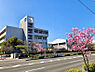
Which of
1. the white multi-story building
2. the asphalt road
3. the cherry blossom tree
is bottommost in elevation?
the asphalt road

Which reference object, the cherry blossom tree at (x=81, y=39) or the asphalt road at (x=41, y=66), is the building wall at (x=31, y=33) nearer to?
the asphalt road at (x=41, y=66)

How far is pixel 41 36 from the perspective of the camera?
54562mm

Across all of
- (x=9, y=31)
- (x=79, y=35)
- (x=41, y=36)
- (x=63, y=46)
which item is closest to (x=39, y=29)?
(x=41, y=36)

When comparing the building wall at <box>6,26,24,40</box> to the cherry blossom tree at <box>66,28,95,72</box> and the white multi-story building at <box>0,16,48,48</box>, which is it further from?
the cherry blossom tree at <box>66,28,95,72</box>

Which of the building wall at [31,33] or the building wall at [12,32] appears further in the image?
the building wall at [31,33]

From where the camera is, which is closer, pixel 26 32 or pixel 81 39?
pixel 81 39

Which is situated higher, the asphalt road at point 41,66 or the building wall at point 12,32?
the building wall at point 12,32

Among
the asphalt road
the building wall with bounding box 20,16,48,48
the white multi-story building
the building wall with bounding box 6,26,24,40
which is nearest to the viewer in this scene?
the asphalt road

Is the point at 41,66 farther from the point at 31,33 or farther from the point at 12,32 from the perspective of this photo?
the point at 12,32

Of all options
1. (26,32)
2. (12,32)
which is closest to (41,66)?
(26,32)

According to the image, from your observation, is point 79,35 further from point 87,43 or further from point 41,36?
point 41,36

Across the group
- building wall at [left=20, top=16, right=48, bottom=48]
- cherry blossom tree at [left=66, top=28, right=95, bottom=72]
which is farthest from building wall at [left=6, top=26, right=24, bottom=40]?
cherry blossom tree at [left=66, top=28, right=95, bottom=72]

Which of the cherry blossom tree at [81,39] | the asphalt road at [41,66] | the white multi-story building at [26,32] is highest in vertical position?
the white multi-story building at [26,32]

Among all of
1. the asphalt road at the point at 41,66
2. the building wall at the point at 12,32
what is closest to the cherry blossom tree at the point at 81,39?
the asphalt road at the point at 41,66
